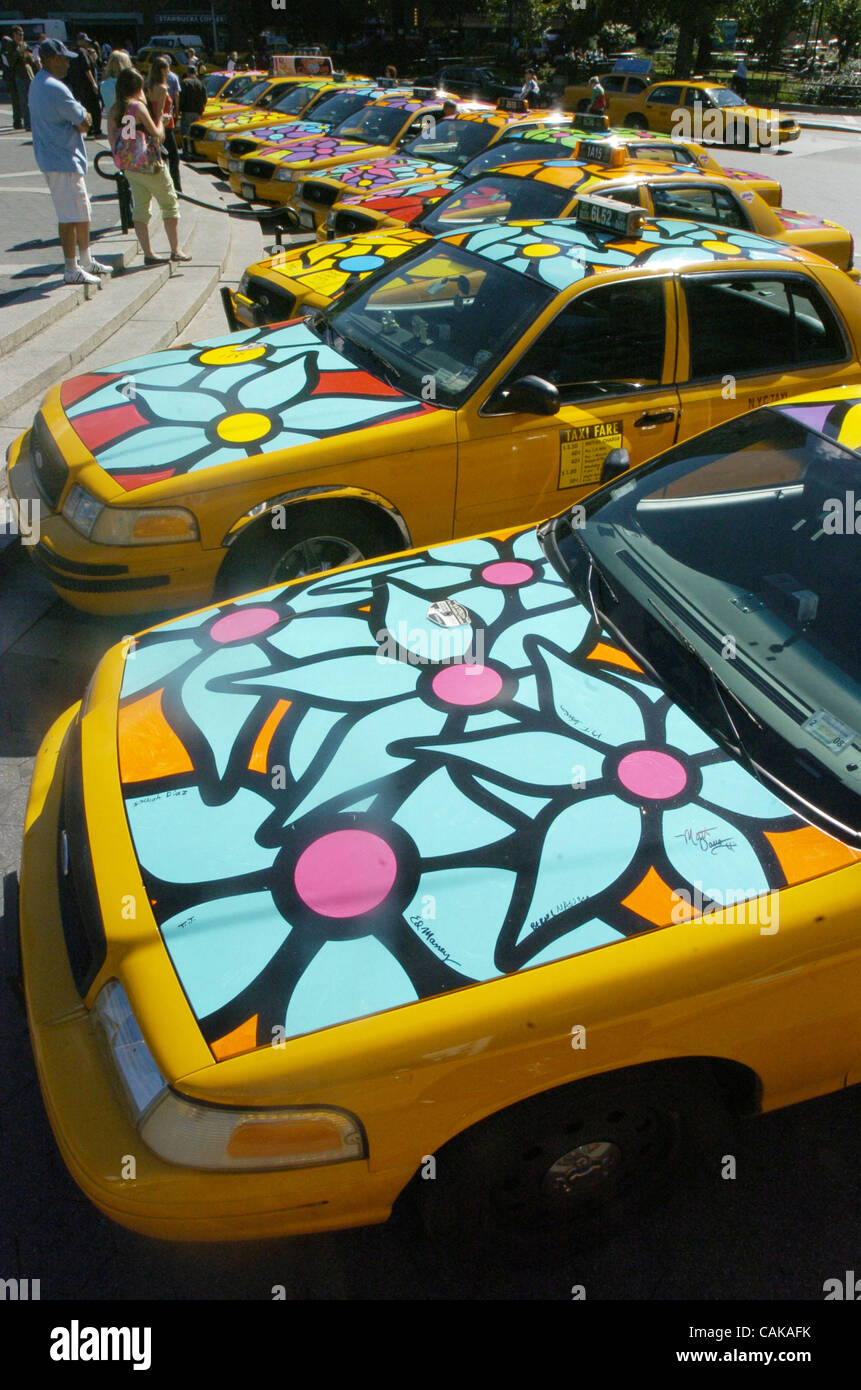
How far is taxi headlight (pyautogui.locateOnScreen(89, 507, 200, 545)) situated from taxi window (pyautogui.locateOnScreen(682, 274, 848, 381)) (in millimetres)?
2457

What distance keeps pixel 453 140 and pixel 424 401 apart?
8048mm

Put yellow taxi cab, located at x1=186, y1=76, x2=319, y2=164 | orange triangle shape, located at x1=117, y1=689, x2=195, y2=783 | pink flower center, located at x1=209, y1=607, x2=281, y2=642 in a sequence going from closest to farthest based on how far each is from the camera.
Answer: orange triangle shape, located at x1=117, y1=689, x2=195, y2=783 < pink flower center, located at x1=209, y1=607, x2=281, y2=642 < yellow taxi cab, located at x1=186, y1=76, x2=319, y2=164

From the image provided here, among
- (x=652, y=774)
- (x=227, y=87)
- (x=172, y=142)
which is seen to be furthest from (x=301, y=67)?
(x=652, y=774)

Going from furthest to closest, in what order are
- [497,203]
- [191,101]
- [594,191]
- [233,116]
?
1. [191,101]
2. [233,116]
3. [594,191]
4. [497,203]

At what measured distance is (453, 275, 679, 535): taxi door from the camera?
413 cm

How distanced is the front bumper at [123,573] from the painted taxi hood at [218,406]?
0.27 meters

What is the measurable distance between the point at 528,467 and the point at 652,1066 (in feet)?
9.32

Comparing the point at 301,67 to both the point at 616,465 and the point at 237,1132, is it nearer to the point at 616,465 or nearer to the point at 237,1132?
the point at 616,465

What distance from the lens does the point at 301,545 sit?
4043 millimetres

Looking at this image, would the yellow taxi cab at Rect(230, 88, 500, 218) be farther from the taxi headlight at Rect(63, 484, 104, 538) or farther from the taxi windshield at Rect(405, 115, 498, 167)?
Answer: the taxi headlight at Rect(63, 484, 104, 538)

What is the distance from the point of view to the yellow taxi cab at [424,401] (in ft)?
12.6

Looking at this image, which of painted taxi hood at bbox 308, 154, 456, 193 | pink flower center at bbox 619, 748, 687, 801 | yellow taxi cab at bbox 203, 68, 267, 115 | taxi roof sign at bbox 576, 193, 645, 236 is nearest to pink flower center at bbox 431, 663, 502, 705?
pink flower center at bbox 619, 748, 687, 801

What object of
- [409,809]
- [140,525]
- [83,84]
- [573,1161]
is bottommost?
[573,1161]

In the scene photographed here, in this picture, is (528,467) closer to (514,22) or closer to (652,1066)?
(652,1066)
